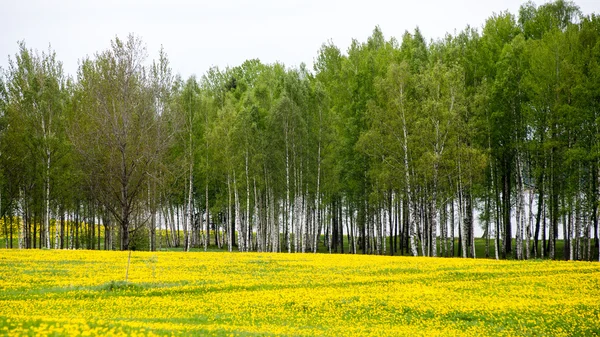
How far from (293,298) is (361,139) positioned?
2970 centimetres

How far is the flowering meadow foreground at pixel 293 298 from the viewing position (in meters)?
18.8

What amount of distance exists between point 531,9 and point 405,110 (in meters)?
24.4

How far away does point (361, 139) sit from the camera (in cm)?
5288

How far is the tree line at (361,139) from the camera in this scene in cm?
5009

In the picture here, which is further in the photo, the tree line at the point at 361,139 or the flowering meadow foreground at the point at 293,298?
the tree line at the point at 361,139

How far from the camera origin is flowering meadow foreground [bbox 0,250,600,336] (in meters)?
18.8

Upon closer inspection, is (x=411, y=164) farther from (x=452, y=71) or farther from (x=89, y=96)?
(x=89, y=96)

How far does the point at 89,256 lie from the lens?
132ft

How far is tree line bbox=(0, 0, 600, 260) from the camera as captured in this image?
50.1 metres

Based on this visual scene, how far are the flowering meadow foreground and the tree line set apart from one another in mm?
14103

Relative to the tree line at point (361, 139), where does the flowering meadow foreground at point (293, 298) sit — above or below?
below

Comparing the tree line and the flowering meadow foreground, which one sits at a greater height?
the tree line

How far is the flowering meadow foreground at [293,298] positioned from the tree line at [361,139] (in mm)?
14103

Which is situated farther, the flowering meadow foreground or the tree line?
the tree line
